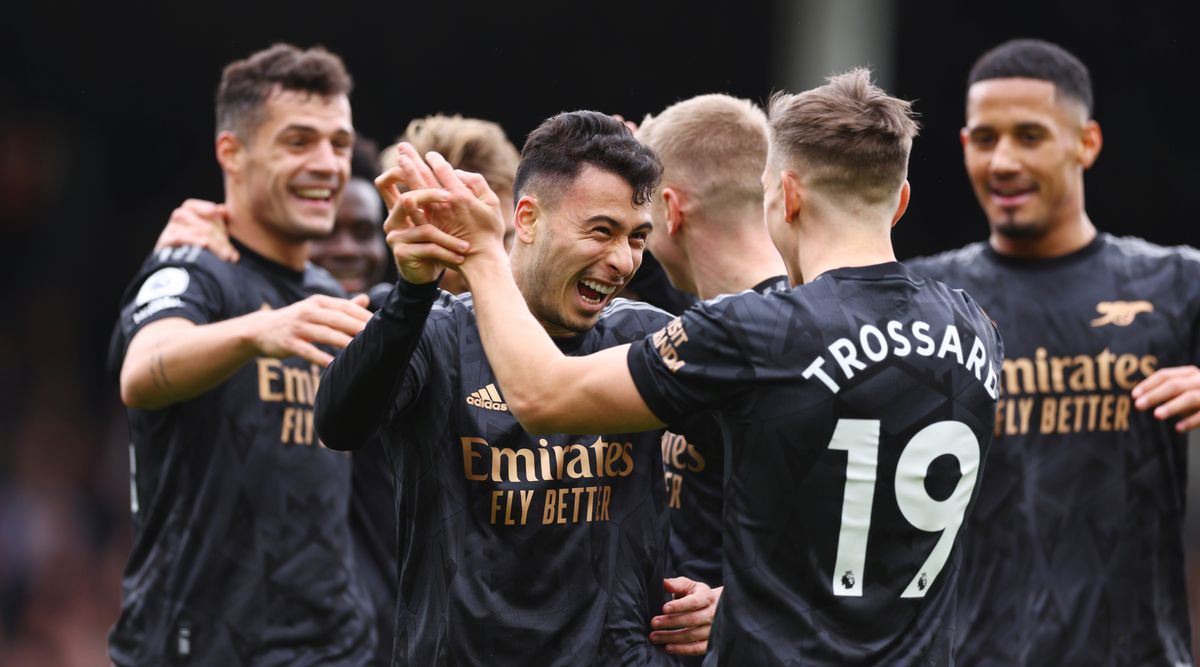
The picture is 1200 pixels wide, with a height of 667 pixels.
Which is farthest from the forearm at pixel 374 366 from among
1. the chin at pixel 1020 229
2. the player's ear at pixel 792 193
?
the chin at pixel 1020 229

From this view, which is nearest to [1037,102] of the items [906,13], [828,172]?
[828,172]

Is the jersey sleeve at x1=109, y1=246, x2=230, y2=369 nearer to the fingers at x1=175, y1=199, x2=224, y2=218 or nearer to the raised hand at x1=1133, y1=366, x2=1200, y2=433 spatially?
the fingers at x1=175, y1=199, x2=224, y2=218

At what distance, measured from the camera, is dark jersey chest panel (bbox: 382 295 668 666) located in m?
3.81

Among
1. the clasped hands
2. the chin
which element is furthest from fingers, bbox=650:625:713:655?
the chin

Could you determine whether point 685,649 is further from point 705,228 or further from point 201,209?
point 201,209

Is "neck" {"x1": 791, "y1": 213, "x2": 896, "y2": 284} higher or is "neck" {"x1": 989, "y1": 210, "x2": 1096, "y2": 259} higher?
"neck" {"x1": 989, "y1": 210, "x2": 1096, "y2": 259}

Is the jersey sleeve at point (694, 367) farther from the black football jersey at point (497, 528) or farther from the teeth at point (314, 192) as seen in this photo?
the teeth at point (314, 192)

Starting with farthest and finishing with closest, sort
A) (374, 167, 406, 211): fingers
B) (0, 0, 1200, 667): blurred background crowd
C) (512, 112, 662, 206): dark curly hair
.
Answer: (0, 0, 1200, 667): blurred background crowd
(512, 112, 662, 206): dark curly hair
(374, 167, 406, 211): fingers

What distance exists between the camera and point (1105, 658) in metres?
5.34

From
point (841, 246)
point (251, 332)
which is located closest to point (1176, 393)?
point (841, 246)

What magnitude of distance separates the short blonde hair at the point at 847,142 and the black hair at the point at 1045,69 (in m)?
2.39

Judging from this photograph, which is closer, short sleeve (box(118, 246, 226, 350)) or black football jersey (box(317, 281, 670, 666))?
black football jersey (box(317, 281, 670, 666))

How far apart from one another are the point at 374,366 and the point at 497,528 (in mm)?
567

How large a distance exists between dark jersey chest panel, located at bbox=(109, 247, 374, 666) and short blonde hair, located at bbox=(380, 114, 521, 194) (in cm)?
91
